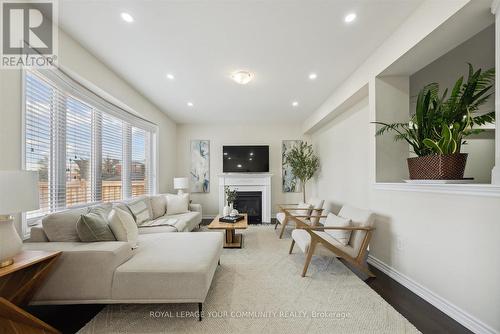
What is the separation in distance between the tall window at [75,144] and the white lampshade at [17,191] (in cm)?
95

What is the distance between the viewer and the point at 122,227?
2186 mm

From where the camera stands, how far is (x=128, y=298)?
176 centimetres

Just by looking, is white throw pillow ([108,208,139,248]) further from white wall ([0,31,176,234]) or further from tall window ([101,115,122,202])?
tall window ([101,115,122,202])

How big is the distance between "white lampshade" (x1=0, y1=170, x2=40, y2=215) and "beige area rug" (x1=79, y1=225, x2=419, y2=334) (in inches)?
43.1

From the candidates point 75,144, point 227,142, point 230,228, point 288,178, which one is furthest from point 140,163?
point 288,178

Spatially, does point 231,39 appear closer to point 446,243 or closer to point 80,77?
point 80,77

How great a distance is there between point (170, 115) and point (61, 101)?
115 inches

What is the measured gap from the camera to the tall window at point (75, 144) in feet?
7.38

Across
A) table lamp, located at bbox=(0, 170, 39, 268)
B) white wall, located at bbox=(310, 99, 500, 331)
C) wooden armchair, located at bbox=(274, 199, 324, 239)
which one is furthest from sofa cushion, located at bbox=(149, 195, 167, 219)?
white wall, located at bbox=(310, 99, 500, 331)

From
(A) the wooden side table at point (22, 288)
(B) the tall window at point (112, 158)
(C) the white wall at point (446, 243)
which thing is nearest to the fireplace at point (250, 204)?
(B) the tall window at point (112, 158)

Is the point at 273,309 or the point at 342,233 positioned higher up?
the point at 342,233

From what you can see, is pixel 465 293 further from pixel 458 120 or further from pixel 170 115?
pixel 170 115

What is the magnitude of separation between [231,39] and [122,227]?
94.9 inches

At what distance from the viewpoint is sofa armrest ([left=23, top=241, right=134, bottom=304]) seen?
174 cm
